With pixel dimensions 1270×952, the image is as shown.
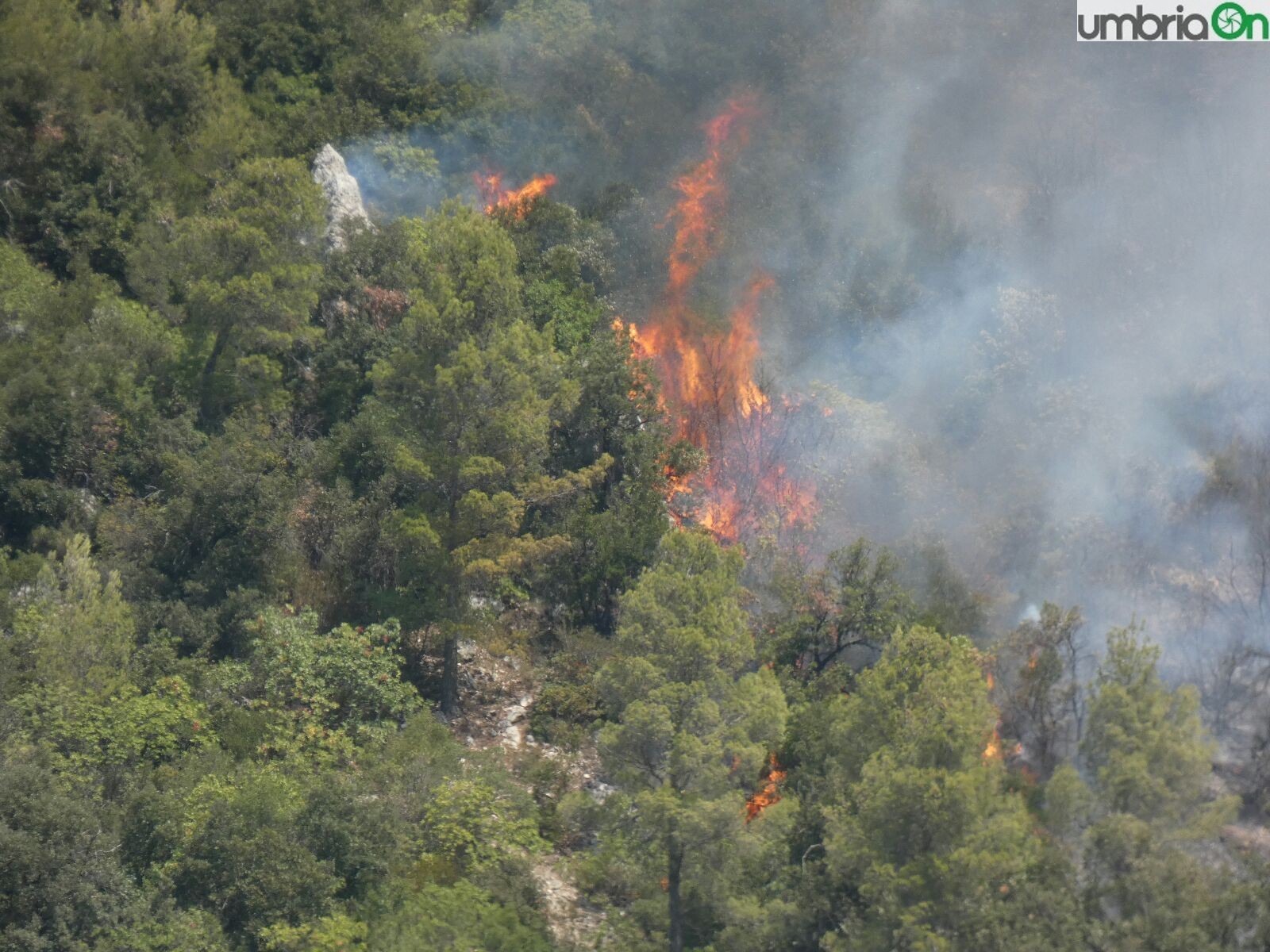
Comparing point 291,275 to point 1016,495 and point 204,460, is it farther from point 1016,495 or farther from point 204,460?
point 1016,495

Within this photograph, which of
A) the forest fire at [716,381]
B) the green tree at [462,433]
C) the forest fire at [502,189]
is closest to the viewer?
the green tree at [462,433]

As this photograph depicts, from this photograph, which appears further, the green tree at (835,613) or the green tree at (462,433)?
the green tree at (835,613)

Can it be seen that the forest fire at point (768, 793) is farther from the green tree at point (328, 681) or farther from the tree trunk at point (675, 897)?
the green tree at point (328, 681)

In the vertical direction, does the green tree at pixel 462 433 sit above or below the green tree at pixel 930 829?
above

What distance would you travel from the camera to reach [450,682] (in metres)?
59.3

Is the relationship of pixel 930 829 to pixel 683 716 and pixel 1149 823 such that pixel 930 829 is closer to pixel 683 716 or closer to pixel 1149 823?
pixel 1149 823

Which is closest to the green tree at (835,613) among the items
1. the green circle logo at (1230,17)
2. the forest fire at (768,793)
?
the forest fire at (768,793)

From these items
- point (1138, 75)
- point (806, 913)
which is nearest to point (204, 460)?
point (806, 913)

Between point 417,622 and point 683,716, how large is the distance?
11.8 m

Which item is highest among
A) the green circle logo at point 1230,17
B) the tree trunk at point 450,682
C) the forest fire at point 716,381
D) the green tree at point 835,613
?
the green circle logo at point 1230,17

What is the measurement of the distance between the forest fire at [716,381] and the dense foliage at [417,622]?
5.94 ft

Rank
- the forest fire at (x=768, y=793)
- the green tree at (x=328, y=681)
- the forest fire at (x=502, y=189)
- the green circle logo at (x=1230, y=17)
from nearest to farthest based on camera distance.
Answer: the forest fire at (x=768, y=793) < the green tree at (x=328, y=681) < the green circle logo at (x=1230, y=17) < the forest fire at (x=502, y=189)

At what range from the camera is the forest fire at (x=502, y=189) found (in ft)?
242

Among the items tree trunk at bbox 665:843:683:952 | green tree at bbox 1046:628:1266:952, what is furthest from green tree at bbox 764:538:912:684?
green tree at bbox 1046:628:1266:952
